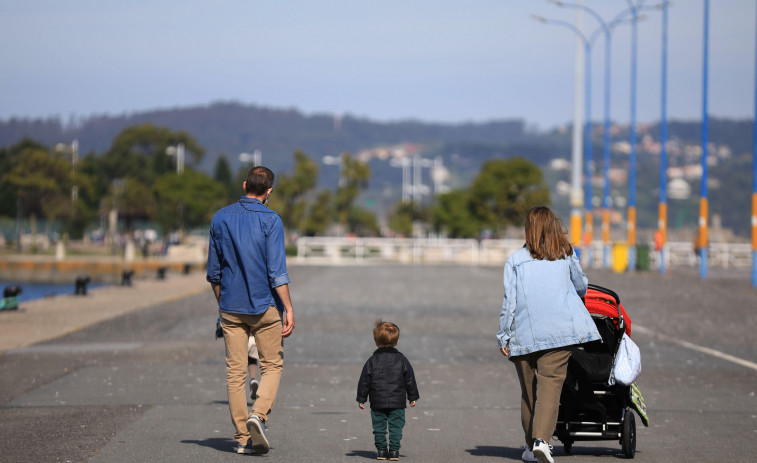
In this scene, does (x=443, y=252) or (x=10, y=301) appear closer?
(x=10, y=301)

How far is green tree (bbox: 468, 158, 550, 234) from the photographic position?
9719cm

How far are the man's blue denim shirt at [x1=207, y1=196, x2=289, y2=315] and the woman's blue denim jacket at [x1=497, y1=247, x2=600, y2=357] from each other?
1.51 meters

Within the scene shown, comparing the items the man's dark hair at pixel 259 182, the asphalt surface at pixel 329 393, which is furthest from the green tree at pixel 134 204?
the man's dark hair at pixel 259 182

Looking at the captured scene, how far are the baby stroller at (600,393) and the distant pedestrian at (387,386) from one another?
107 centimetres

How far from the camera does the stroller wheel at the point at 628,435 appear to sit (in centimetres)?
781

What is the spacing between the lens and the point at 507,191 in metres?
97.8

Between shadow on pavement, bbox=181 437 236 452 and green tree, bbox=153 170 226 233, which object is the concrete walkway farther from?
green tree, bbox=153 170 226 233

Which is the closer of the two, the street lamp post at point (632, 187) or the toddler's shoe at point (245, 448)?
the toddler's shoe at point (245, 448)

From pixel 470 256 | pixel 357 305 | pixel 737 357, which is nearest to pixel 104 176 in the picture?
pixel 470 256

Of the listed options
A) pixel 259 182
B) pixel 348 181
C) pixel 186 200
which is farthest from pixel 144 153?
pixel 259 182

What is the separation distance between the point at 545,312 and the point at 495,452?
4.64 ft

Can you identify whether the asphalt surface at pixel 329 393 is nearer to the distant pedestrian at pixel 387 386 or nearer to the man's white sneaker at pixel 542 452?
the distant pedestrian at pixel 387 386

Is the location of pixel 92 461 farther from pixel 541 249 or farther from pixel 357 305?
pixel 357 305

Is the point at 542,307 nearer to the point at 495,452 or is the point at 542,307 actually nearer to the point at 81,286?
the point at 495,452
